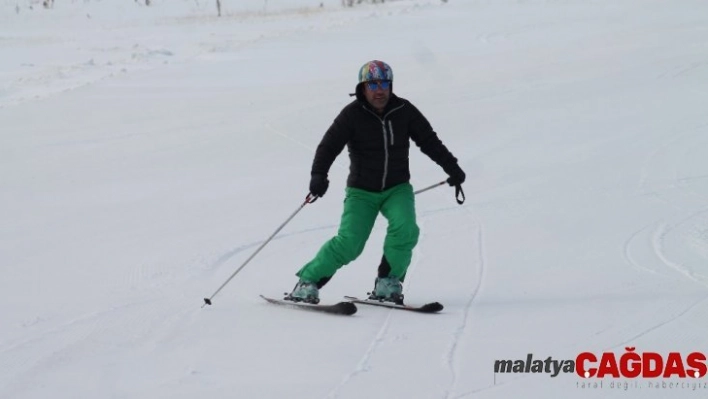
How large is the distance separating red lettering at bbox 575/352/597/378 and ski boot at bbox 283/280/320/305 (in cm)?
201

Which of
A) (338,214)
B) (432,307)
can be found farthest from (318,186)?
(338,214)

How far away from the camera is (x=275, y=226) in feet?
31.3

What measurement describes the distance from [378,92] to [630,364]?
2246 mm

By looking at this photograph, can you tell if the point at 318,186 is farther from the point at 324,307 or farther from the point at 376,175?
the point at 324,307

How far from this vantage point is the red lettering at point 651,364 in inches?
192

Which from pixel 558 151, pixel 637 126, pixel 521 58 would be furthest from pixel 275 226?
pixel 521 58

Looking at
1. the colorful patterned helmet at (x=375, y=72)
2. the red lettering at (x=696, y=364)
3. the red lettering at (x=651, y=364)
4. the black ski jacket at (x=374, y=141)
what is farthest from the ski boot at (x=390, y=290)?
the red lettering at (x=696, y=364)

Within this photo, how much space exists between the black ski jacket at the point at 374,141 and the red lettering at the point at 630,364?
196cm

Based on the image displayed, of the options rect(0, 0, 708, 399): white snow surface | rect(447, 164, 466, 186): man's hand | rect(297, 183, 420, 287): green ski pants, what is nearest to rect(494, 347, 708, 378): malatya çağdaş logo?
rect(0, 0, 708, 399): white snow surface

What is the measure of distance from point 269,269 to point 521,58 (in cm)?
1184

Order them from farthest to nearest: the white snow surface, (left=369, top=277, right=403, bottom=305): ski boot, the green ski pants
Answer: (left=369, top=277, right=403, bottom=305): ski boot, the green ski pants, the white snow surface

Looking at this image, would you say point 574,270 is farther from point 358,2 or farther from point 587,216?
point 358,2

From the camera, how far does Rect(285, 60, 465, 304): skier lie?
639 centimetres

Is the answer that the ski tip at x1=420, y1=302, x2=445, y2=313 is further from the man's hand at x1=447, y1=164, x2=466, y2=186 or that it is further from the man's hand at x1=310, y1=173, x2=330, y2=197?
the man's hand at x1=310, y1=173, x2=330, y2=197
